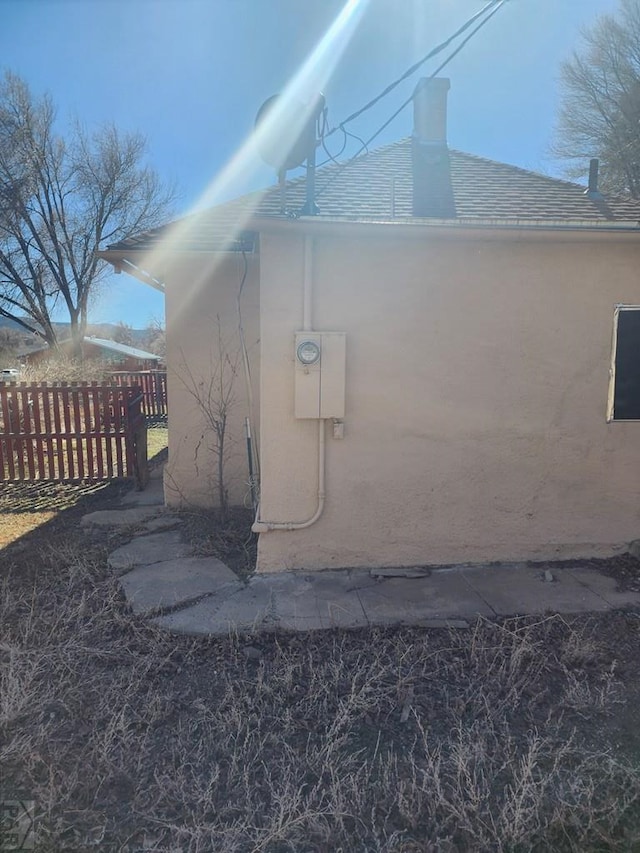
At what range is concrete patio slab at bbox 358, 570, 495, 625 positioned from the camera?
12.4ft

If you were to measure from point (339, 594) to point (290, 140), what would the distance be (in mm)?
3689

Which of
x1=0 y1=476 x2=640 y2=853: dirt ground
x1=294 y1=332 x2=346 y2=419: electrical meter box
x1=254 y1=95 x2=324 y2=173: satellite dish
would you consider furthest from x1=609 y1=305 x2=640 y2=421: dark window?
x1=254 y1=95 x2=324 y2=173: satellite dish

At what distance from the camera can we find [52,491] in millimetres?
7363

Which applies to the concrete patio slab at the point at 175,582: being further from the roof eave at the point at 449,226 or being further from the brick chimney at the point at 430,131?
the brick chimney at the point at 430,131

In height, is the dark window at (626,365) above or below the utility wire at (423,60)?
below

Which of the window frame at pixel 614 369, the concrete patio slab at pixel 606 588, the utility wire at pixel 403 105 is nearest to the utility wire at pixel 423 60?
the utility wire at pixel 403 105

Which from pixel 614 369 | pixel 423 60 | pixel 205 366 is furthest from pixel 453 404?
pixel 205 366

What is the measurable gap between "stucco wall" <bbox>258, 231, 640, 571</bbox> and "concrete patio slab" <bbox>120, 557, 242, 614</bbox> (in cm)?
47

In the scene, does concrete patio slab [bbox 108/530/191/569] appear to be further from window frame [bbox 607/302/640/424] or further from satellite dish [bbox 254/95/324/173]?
window frame [bbox 607/302/640/424]

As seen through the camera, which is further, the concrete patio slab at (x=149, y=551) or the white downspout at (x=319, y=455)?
the concrete patio slab at (x=149, y=551)

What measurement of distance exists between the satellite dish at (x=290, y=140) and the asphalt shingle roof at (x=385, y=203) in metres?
0.37

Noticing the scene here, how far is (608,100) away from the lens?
52.6ft

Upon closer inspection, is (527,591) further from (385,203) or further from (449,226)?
(385,203)

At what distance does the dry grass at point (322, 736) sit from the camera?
208 centimetres
